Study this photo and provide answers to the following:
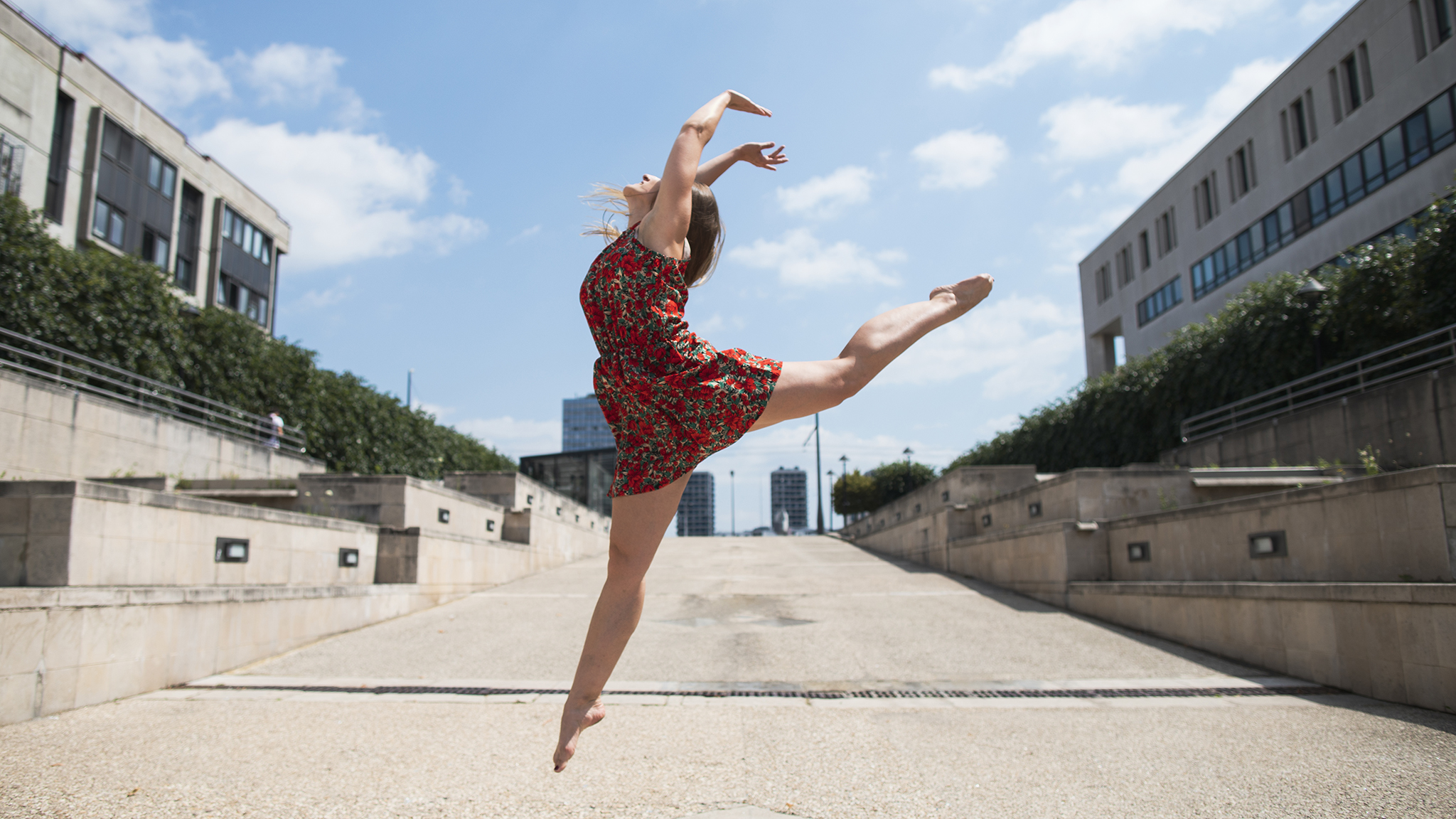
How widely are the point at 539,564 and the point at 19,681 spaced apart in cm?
1257

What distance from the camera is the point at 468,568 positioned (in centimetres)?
1316

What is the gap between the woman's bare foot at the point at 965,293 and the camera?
105 inches

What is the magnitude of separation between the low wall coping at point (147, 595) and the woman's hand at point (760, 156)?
18.1 ft

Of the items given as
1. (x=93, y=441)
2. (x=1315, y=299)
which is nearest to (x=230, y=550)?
(x=93, y=441)

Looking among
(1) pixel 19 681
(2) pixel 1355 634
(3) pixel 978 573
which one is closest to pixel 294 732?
(1) pixel 19 681

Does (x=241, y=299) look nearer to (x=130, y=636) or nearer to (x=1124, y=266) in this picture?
(x=130, y=636)

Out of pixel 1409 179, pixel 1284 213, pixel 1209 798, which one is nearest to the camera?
pixel 1209 798

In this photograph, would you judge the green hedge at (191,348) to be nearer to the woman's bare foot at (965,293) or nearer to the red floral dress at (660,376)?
the red floral dress at (660,376)

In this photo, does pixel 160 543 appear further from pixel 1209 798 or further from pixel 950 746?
pixel 1209 798

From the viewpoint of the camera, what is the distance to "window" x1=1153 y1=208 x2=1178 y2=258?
130 feet

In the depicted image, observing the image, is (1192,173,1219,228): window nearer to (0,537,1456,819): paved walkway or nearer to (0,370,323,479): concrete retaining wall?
(0,537,1456,819): paved walkway

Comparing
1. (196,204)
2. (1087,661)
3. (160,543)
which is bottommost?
(1087,661)

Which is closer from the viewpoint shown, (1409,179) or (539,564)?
(539,564)

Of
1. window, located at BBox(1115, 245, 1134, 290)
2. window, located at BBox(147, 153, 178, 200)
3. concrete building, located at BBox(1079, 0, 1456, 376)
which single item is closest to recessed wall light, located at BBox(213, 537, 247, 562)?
concrete building, located at BBox(1079, 0, 1456, 376)
